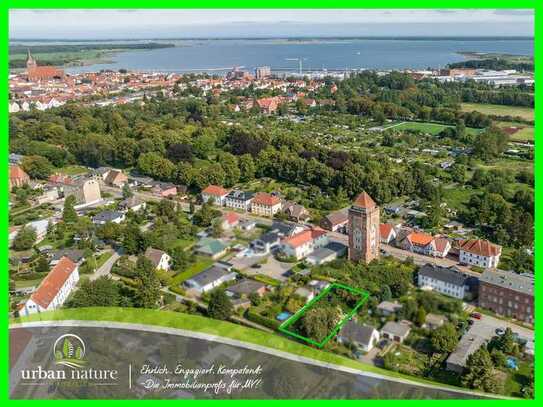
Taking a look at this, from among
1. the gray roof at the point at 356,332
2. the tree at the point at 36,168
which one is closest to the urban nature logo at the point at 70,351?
the gray roof at the point at 356,332

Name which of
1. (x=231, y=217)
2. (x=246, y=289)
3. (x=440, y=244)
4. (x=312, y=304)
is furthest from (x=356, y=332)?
(x=231, y=217)

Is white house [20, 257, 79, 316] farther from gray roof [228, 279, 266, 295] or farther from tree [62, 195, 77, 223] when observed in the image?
gray roof [228, 279, 266, 295]

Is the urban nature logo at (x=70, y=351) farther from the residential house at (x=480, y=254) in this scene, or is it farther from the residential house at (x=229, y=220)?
the residential house at (x=480, y=254)

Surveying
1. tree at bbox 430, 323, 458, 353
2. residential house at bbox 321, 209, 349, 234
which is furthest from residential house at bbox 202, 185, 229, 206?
tree at bbox 430, 323, 458, 353

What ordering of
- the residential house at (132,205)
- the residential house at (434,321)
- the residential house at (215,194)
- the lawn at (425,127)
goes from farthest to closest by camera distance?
the lawn at (425,127) < the residential house at (215,194) < the residential house at (132,205) < the residential house at (434,321)

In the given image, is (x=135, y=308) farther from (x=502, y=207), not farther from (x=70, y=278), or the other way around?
(x=502, y=207)

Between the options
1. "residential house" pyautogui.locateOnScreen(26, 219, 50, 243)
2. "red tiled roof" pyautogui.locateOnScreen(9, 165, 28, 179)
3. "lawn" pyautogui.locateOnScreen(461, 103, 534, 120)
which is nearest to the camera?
"residential house" pyautogui.locateOnScreen(26, 219, 50, 243)
